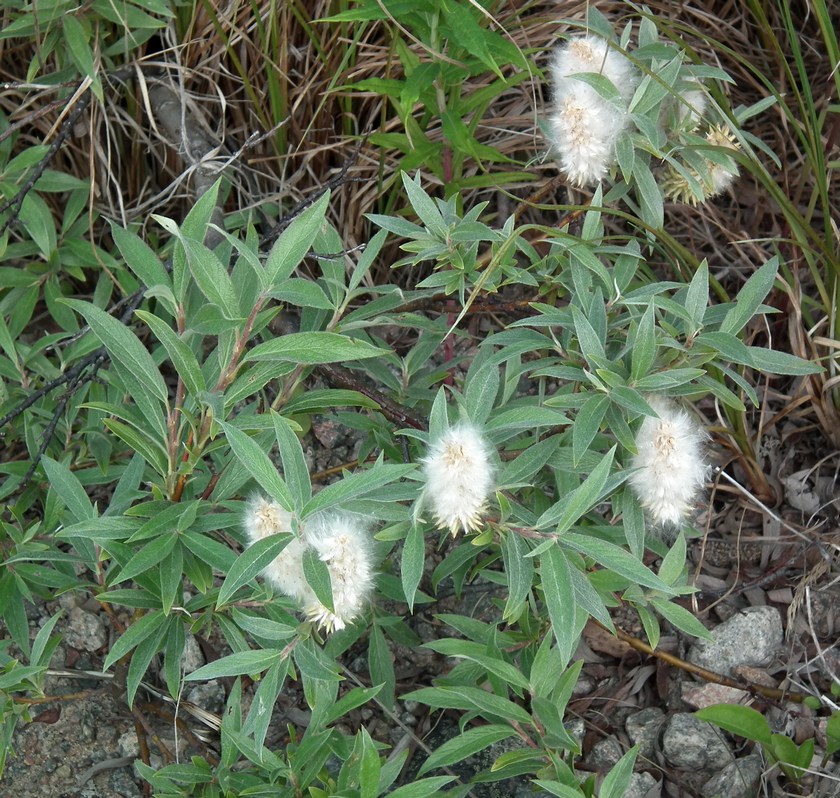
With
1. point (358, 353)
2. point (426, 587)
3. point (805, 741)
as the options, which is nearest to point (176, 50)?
point (358, 353)

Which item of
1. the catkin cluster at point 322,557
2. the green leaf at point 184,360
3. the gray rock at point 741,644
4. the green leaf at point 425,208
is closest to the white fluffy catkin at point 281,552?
the catkin cluster at point 322,557

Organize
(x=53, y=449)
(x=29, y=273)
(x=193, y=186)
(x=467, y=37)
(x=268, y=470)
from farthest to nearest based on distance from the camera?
1. (x=193, y=186)
2. (x=29, y=273)
3. (x=53, y=449)
4. (x=467, y=37)
5. (x=268, y=470)

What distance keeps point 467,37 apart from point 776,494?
128 cm

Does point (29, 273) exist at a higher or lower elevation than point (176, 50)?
lower

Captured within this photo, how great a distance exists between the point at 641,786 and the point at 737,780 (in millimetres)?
184

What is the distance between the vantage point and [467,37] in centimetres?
167

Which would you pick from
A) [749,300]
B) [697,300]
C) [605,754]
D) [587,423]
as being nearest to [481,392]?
[587,423]

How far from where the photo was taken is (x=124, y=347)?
141cm

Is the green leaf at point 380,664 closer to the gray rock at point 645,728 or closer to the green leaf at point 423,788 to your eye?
the green leaf at point 423,788

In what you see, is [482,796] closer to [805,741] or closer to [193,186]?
[805,741]

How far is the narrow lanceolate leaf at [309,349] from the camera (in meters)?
1.33

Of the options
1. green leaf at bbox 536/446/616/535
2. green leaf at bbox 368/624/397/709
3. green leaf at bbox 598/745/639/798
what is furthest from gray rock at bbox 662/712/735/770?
green leaf at bbox 536/446/616/535

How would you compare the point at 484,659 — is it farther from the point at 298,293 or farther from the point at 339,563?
the point at 298,293

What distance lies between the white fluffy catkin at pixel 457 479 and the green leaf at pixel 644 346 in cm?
29
